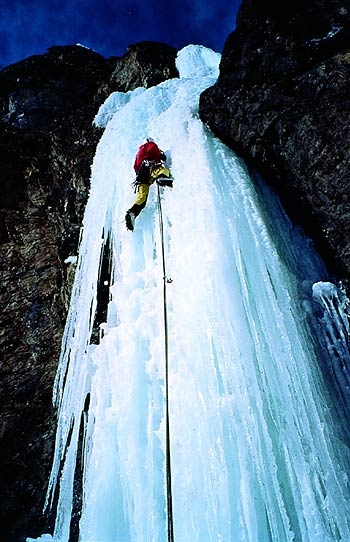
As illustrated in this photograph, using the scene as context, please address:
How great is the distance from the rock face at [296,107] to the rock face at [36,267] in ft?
9.55

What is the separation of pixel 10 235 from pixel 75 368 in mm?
3716

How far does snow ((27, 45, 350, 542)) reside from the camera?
10.5ft

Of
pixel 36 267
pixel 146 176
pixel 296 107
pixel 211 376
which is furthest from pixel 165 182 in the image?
pixel 36 267

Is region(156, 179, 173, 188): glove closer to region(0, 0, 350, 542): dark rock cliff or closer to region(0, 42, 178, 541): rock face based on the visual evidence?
region(0, 0, 350, 542): dark rock cliff

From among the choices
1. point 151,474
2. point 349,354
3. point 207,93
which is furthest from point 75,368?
point 207,93

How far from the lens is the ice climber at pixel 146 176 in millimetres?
4965

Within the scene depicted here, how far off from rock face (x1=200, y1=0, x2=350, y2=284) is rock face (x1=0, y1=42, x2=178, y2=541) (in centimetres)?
291

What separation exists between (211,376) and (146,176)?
2644mm

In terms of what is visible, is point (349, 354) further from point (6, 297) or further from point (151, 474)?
point (6, 297)

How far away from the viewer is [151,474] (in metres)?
3.59

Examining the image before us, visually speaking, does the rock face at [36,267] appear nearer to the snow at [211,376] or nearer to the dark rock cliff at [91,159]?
the dark rock cliff at [91,159]

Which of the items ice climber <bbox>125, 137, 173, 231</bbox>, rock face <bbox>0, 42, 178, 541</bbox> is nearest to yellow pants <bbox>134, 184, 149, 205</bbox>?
ice climber <bbox>125, 137, 173, 231</bbox>

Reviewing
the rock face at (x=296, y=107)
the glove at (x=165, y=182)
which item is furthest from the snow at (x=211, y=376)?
the rock face at (x=296, y=107)

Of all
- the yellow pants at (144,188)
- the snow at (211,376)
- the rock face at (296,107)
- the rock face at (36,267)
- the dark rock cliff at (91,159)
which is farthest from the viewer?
the rock face at (36,267)
